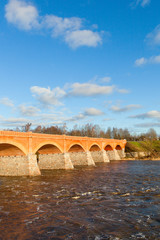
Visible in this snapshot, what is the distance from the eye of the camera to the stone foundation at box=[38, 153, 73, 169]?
35.4 metres

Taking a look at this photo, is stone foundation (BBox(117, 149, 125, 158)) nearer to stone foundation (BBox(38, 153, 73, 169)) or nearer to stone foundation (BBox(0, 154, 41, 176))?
stone foundation (BBox(38, 153, 73, 169))

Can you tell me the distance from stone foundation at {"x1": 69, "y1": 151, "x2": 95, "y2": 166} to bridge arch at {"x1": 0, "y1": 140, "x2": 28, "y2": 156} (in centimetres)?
1712

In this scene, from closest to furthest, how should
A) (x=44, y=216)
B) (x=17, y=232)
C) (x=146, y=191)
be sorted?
1. (x=17, y=232)
2. (x=44, y=216)
3. (x=146, y=191)

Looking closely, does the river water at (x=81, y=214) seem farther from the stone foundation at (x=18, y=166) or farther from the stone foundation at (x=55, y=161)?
the stone foundation at (x=55, y=161)

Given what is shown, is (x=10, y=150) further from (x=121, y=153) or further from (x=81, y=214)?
(x=121, y=153)

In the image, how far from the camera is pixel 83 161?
43.2m

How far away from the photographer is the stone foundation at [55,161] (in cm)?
3538

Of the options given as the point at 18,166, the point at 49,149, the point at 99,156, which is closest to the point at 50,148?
the point at 49,149

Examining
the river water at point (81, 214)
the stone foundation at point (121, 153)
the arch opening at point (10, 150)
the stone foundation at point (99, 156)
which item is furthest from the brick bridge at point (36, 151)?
the stone foundation at point (121, 153)

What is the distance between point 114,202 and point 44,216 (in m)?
5.32

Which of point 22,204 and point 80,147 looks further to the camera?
point 80,147

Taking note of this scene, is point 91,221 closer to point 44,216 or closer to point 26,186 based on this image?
point 44,216

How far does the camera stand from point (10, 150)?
94.1 ft

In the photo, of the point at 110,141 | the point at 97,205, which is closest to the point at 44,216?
the point at 97,205
